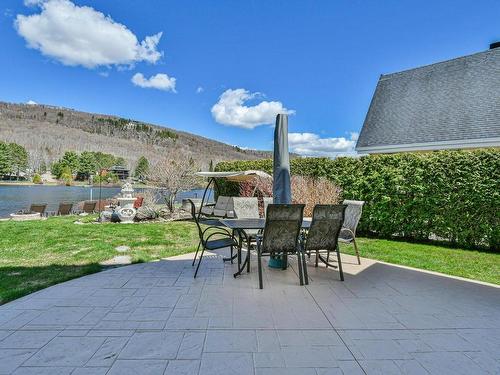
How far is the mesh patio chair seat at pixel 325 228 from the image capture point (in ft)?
12.9

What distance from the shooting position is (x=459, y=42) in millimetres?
13570

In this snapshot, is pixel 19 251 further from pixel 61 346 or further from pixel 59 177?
pixel 59 177

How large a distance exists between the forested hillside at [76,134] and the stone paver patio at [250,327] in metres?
41.0

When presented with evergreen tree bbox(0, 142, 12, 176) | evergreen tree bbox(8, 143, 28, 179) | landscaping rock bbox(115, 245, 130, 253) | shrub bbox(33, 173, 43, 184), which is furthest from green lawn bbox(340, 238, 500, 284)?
evergreen tree bbox(8, 143, 28, 179)

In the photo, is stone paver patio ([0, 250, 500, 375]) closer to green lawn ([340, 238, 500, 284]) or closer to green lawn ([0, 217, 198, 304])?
green lawn ([0, 217, 198, 304])

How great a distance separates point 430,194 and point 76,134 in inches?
2348

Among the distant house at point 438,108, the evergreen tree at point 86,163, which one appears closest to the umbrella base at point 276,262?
the distant house at point 438,108

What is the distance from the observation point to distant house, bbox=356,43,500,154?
10664mm

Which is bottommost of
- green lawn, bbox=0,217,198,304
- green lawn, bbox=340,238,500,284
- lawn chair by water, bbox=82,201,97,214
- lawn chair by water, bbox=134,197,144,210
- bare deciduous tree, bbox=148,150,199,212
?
lawn chair by water, bbox=82,201,97,214

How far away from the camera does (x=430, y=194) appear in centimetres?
719

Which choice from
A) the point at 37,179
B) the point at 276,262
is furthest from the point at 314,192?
the point at 37,179

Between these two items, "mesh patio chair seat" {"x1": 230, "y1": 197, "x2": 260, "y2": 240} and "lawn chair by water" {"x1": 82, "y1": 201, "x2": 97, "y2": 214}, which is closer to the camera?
"mesh patio chair seat" {"x1": 230, "y1": 197, "x2": 260, "y2": 240}

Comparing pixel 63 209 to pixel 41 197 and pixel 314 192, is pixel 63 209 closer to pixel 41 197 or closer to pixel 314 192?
pixel 314 192

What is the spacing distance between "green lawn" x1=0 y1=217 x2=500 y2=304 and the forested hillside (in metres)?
36.7
